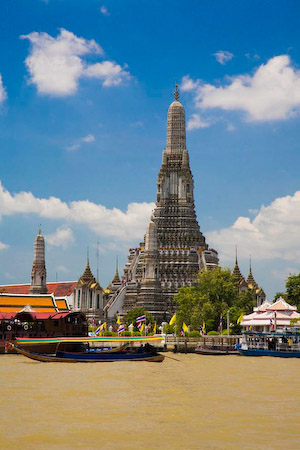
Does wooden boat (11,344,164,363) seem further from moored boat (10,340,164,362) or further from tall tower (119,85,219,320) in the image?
tall tower (119,85,219,320)

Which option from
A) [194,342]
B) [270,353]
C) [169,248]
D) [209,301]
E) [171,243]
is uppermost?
[171,243]

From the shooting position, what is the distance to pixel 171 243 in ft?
353

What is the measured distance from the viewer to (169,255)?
106125 mm

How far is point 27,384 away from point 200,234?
7528 centimetres

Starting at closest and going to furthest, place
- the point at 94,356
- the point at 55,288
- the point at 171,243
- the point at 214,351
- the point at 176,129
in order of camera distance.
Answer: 1. the point at 94,356
2. the point at 214,351
3. the point at 171,243
4. the point at 176,129
5. the point at 55,288

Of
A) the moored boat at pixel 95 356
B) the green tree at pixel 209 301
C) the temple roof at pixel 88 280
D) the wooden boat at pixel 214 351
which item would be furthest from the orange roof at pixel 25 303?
the moored boat at pixel 95 356

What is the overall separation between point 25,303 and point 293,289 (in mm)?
29637

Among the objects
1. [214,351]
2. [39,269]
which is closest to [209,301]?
[214,351]

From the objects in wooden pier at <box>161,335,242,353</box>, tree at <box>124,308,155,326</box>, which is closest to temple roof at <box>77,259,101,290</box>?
tree at <box>124,308,155,326</box>

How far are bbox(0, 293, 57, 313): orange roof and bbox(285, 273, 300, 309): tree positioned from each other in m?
26.1

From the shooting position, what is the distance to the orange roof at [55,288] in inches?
4685

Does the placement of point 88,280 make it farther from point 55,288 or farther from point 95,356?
point 95,356

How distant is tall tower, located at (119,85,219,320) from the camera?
10125cm

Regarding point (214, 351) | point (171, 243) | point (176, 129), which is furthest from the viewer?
point (176, 129)
